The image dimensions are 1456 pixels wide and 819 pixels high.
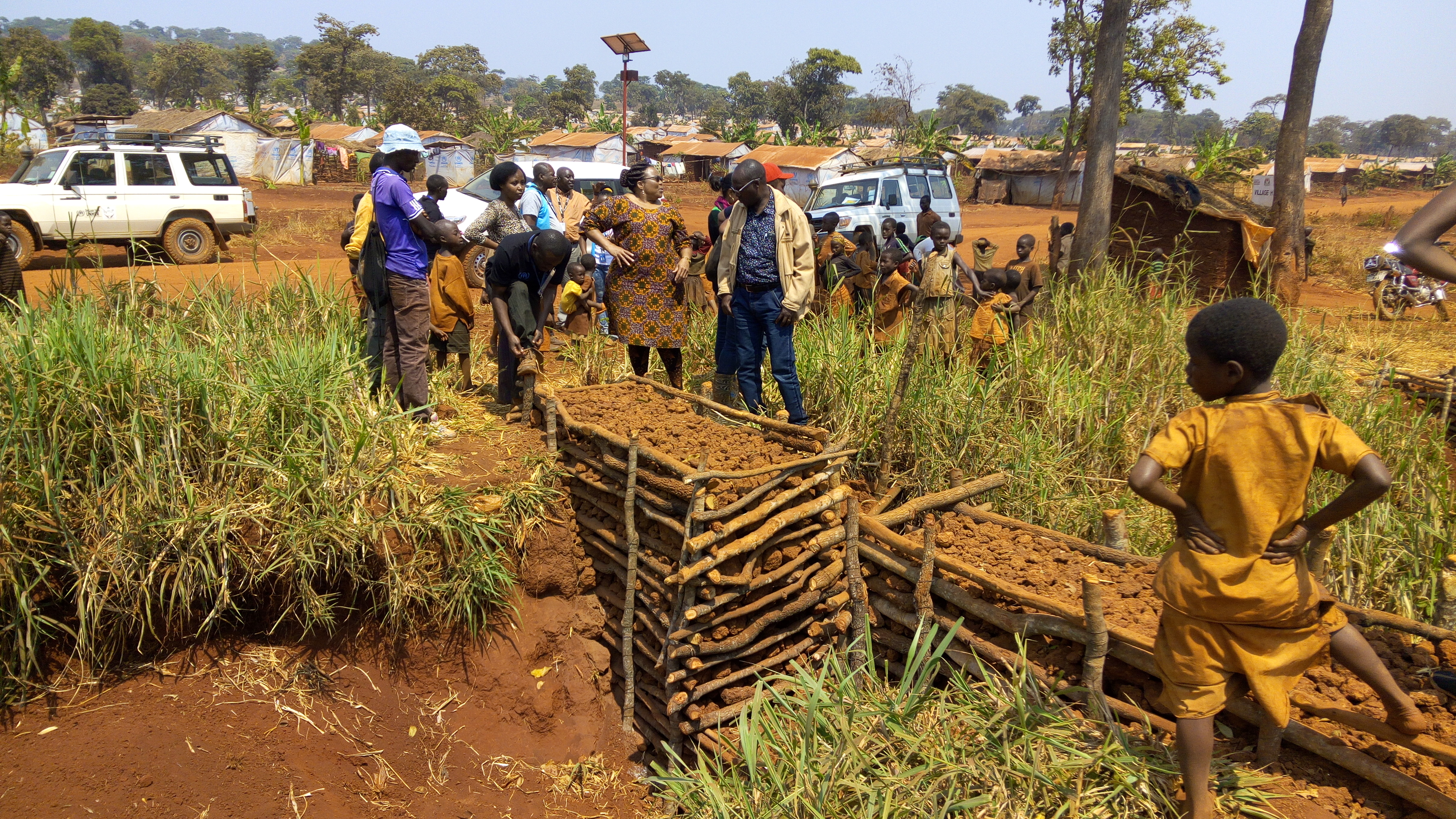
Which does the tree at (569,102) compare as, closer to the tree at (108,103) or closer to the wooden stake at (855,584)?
the tree at (108,103)

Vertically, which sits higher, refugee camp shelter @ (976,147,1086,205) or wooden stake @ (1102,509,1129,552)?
refugee camp shelter @ (976,147,1086,205)

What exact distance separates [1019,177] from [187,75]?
59344mm

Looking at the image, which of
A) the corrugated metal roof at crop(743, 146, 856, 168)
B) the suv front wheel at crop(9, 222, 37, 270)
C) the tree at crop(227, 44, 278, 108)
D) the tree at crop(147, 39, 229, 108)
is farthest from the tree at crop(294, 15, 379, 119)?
the suv front wheel at crop(9, 222, 37, 270)

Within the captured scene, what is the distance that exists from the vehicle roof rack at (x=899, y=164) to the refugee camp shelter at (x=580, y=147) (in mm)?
8682

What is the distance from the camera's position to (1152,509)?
164 inches

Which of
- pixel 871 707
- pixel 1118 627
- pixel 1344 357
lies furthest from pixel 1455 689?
pixel 1344 357

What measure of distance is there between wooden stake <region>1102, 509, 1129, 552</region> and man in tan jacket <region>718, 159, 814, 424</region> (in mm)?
1736

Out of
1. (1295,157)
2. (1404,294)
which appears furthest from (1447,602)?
(1404,294)

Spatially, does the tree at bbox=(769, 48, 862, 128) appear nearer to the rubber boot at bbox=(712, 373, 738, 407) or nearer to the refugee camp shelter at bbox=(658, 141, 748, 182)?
the refugee camp shelter at bbox=(658, 141, 748, 182)

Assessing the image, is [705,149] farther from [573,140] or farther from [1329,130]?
[1329,130]

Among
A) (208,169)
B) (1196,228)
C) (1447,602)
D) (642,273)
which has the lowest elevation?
(1447,602)

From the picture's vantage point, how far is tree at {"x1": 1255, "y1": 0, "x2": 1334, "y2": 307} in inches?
329

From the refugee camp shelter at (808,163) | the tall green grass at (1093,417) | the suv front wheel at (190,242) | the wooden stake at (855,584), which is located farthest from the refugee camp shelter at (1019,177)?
the wooden stake at (855,584)

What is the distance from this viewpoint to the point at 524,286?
4.74 m
